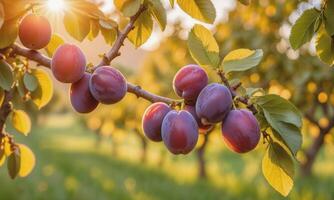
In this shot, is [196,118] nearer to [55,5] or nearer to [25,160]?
[55,5]

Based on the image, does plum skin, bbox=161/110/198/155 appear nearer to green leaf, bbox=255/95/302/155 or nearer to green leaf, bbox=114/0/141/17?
green leaf, bbox=255/95/302/155

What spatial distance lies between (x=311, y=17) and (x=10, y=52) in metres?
0.74

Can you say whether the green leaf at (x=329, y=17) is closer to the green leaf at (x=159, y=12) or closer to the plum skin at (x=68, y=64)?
the green leaf at (x=159, y=12)

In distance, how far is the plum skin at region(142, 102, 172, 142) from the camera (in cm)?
110

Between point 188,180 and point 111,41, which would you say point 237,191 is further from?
point 111,41

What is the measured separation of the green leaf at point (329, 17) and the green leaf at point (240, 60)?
154mm

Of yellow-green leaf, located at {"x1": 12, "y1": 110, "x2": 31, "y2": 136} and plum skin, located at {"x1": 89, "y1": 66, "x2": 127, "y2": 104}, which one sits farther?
yellow-green leaf, located at {"x1": 12, "y1": 110, "x2": 31, "y2": 136}

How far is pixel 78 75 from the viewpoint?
46.0 inches

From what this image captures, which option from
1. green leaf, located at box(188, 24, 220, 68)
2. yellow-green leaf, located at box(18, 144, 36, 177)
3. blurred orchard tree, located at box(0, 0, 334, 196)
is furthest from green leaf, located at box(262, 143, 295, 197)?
yellow-green leaf, located at box(18, 144, 36, 177)

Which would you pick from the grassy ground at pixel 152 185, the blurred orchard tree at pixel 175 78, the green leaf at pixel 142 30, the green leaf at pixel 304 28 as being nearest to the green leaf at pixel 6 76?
the blurred orchard tree at pixel 175 78

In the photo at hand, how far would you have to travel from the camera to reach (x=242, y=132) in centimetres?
100

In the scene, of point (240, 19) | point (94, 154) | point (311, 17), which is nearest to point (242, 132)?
point (311, 17)

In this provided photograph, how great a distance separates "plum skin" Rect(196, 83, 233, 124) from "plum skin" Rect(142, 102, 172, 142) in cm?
9

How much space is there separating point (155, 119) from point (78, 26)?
40 cm
